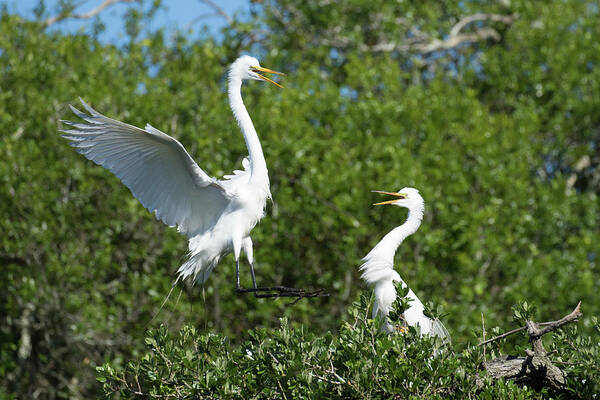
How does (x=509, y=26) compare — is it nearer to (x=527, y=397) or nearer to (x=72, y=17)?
(x=72, y=17)

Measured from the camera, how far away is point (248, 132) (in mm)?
5309

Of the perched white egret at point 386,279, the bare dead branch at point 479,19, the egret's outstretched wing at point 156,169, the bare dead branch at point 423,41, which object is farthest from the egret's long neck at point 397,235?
the bare dead branch at point 479,19

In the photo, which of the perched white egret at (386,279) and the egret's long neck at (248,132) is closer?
the egret's long neck at (248,132)

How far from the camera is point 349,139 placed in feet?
30.3

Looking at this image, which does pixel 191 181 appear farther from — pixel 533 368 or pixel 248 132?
pixel 533 368

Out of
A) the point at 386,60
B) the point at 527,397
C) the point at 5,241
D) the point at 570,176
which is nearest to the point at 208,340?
the point at 527,397

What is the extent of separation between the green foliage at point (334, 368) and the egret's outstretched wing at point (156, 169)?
1.29 m

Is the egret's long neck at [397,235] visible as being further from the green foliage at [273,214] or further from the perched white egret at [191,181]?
the green foliage at [273,214]

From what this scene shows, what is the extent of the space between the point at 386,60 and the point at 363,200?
323cm

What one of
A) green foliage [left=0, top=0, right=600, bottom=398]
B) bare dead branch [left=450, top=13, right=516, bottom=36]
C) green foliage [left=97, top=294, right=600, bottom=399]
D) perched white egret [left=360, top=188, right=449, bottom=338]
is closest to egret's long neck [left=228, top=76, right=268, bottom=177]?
perched white egret [left=360, top=188, right=449, bottom=338]

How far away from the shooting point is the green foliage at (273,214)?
325 inches

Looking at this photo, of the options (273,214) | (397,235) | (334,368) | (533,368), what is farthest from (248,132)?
(273,214)

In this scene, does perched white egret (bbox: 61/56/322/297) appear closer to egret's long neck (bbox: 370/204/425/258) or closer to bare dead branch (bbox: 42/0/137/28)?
egret's long neck (bbox: 370/204/425/258)

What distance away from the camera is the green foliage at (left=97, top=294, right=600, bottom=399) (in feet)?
12.2
